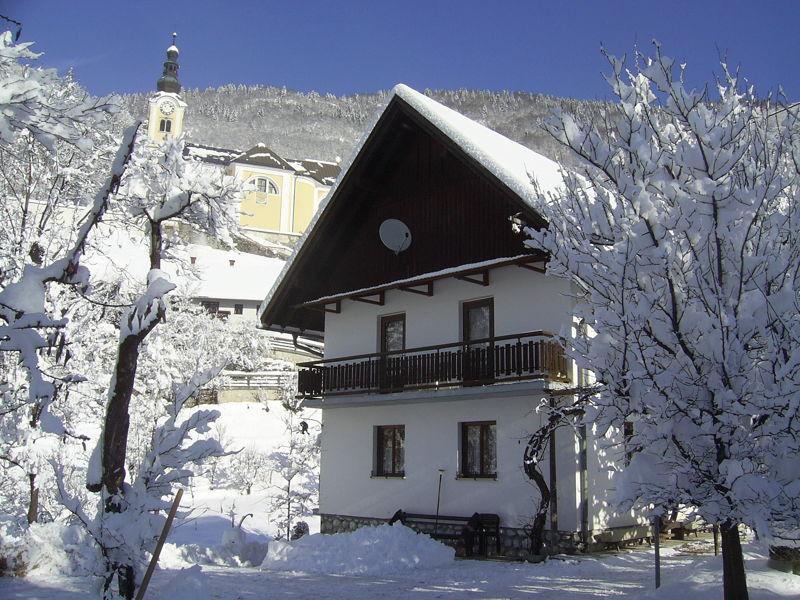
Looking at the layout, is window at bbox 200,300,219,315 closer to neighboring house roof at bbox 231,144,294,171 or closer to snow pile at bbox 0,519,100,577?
neighboring house roof at bbox 231,144,294,171

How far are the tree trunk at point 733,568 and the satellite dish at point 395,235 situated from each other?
12977 millimetres

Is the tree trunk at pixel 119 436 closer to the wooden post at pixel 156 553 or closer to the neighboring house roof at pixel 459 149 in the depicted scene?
the wooden post at pixel 156 553

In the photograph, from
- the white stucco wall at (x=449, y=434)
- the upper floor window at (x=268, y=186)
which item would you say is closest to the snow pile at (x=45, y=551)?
the white stucco wall at (x=449, y=434)

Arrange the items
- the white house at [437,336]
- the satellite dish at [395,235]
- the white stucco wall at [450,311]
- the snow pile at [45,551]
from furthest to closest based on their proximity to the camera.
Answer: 1. the satellite dish at [395,235]
2. the white stucco wall at [450,311]
3. the white house at [437,336]
4. the snow pile at [45,551]

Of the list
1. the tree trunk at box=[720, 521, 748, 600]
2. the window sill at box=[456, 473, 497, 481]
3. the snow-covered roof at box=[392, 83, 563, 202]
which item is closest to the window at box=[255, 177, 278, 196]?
the snow-covered roof at box=[392, 83, 563, 202]

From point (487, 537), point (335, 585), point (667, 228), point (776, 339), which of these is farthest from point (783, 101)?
point (487, 537)

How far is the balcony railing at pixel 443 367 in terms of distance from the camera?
51.0ft

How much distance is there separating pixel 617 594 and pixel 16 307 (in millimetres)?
8821

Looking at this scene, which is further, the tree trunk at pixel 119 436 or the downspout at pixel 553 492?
the downspout at pixel 553 492

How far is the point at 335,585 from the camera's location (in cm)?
1255

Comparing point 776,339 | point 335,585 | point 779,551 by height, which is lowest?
point 335,585

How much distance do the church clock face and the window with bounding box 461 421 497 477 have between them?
81.0 m

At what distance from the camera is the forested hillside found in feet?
489

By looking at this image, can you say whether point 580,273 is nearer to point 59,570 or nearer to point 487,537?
point 59,570
